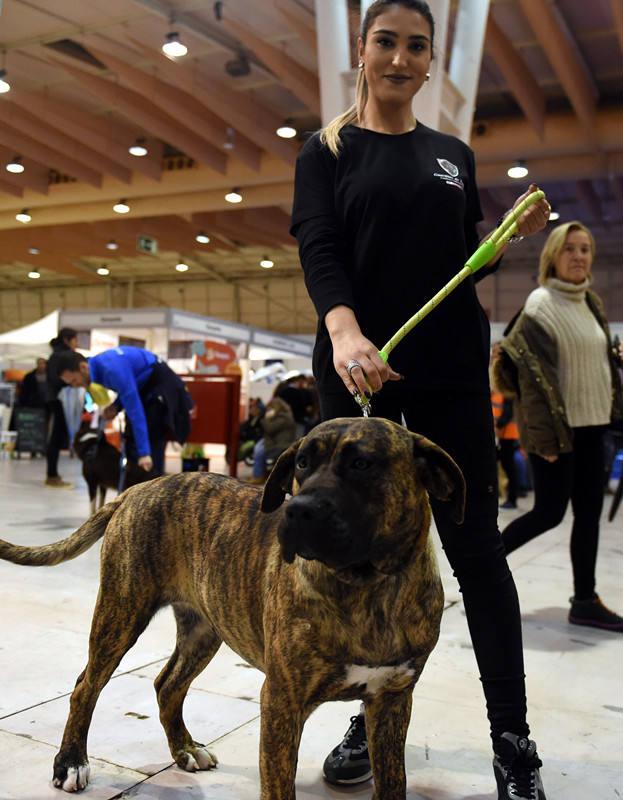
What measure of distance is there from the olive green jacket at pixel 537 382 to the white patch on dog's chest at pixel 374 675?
2033 mm

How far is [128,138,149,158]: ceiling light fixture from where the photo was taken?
1242 cm

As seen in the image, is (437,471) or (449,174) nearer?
(437,471)

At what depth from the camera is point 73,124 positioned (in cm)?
1164

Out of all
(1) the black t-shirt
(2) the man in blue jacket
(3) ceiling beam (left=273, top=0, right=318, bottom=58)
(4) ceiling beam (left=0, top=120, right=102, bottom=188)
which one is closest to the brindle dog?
(1) the black t-shirt

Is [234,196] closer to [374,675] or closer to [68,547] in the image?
[68,547]

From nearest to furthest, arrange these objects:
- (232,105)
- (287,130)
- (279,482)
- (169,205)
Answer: (279,482)
(232,105)
(287,130)
(169,205)

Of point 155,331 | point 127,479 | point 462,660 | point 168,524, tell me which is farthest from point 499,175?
point 168,524

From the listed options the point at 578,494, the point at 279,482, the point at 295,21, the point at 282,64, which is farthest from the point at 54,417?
the point at 279,482

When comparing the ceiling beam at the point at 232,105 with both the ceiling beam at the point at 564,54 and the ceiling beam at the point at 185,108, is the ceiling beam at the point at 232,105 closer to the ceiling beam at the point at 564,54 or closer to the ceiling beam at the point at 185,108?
the ceiling beam at the point at 185,108

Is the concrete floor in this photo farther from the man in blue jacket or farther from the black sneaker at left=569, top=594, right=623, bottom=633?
the man in blue jacket

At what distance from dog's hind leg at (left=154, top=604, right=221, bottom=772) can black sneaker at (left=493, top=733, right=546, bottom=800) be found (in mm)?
730

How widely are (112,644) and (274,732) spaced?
554mm

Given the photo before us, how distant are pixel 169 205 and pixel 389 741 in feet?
46.2

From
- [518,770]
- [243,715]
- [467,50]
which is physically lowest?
[243,715]
